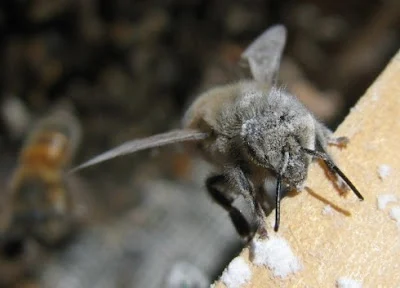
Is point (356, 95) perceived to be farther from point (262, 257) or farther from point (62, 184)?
point (262, 257)

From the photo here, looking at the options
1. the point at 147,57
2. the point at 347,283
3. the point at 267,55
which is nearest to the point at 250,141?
the point at 347,283

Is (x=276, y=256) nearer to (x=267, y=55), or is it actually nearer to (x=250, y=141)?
(x=250, y=141)

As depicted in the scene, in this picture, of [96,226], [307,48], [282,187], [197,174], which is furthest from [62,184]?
[282,187]

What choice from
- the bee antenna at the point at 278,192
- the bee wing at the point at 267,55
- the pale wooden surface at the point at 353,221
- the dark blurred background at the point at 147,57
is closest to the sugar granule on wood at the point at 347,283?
the pale wooden surface at the point at 353,221

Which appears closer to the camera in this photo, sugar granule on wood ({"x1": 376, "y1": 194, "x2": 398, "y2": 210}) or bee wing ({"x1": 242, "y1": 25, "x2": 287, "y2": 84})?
sugar granule on wood ({"x1": 376, "y1": 194, "x2": 398, "y2": 210})

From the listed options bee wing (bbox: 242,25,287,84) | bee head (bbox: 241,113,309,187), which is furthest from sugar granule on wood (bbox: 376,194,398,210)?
bee wing (bbox: 242,25,287,84)

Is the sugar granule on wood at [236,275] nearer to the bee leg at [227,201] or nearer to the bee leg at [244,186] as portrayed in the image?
the bee leg at [244,186]

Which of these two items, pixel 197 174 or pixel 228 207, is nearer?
pixel 228 207

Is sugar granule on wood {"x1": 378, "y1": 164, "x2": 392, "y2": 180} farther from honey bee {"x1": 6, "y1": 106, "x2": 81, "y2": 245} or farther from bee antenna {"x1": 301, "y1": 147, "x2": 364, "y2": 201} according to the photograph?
honey bee {"x1": 6, "y1": 106, "x2": 81, "y2": 245}
